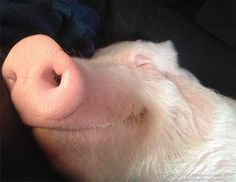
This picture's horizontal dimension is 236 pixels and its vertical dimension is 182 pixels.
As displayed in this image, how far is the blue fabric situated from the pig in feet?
0.29

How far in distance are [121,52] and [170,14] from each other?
238mm

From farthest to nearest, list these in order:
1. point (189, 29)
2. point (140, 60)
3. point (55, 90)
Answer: point (189, 29), point (140, 60), point (55, 90)

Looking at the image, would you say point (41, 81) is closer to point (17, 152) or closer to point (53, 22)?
point (17, 152)

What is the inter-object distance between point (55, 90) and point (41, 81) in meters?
0.02

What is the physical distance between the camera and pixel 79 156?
448 millimetres

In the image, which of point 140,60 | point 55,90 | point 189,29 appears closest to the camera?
point 55,90

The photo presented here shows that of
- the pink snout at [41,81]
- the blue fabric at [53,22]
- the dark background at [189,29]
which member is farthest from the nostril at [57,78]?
the dark background at [189,29]

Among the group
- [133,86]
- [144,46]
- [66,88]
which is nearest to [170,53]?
[144,46]

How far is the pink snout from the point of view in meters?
0.41

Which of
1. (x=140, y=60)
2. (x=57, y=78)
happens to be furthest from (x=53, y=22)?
(x=57, y=78)

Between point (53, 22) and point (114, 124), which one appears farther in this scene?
point (53, 22)

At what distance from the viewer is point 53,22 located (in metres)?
0.68

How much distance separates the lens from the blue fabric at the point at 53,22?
1.96 ft

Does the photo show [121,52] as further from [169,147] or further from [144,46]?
[169,147]
